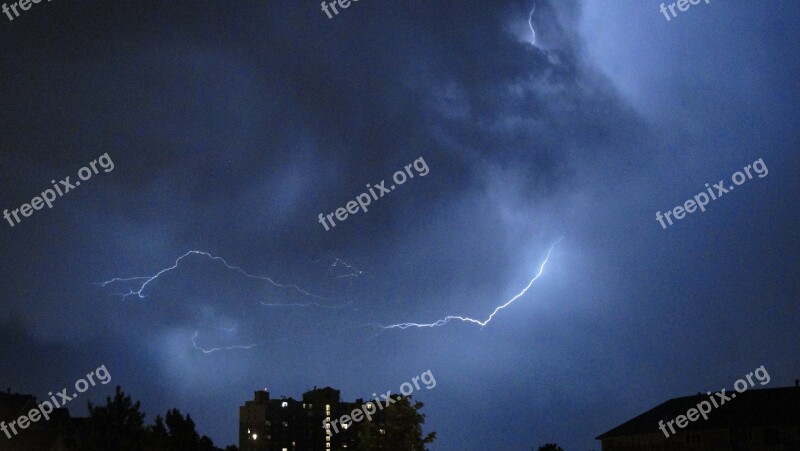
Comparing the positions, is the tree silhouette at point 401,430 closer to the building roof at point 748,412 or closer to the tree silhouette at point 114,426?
the tree silhouette at point 114,426

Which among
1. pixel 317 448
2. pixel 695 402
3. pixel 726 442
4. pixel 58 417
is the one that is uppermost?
pixel 317 448

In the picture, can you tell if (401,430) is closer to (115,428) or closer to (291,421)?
(115,428)

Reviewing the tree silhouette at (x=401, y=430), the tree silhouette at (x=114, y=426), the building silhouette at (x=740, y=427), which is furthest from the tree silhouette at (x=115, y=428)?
the building silhouette at (x=740, y=427)

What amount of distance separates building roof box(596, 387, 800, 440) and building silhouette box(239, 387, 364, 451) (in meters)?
64.4

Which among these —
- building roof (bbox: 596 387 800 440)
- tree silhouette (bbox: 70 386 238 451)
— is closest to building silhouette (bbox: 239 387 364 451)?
building roof (bbox: 596 387 800 440)

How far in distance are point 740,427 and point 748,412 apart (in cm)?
218

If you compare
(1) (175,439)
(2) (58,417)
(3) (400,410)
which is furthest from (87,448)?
(2) (58,417)

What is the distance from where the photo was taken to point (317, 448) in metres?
140

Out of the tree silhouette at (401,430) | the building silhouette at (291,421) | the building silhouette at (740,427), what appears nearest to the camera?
the tree silhouette at (401,430)

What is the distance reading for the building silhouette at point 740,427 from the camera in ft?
225

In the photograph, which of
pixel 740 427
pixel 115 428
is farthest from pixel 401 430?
pixel 740 427

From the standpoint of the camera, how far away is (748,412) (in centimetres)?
7131

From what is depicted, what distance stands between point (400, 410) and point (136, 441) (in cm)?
1112

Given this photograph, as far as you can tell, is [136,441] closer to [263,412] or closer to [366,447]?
[366,447]
